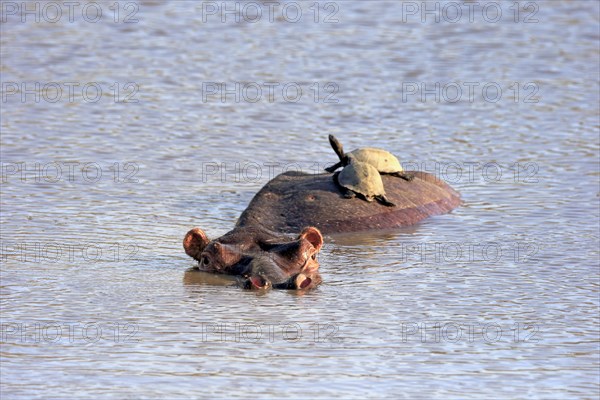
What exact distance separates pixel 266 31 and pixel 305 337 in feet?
37.7

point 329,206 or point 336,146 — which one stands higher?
point 336,146

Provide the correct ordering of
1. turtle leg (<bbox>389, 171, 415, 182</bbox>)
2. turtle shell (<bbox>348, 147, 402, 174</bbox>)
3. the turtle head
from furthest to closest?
turtle leg (<bbox>389, 171, 415, 182</bbox>)
turtle shell (<bbox>348, 147, 402, 174</bbox>)
the turtle head

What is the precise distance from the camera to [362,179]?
12195mm

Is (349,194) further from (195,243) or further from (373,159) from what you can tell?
(195,243)

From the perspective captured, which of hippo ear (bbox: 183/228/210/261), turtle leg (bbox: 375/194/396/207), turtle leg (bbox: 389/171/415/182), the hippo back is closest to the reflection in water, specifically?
hippo ear (bbox: 183/228/210/261)

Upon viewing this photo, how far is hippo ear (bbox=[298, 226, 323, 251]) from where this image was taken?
10.2 meters

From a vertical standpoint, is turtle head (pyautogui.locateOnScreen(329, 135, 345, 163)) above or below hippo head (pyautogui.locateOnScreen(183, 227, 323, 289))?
above

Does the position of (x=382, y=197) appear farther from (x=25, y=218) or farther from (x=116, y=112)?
(x=116, y=112)

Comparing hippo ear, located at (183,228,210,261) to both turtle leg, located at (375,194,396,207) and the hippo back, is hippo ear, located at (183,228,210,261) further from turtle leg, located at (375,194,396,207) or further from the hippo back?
turtle leg, located at (375,194,396,207)

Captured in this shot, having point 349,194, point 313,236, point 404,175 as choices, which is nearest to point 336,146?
point 349,194

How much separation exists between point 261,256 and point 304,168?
4.24m

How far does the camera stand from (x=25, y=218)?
12031 millimetres

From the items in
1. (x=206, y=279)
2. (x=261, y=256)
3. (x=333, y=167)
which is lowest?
(x=206, y=279)

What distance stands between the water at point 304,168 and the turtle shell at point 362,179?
468mm
